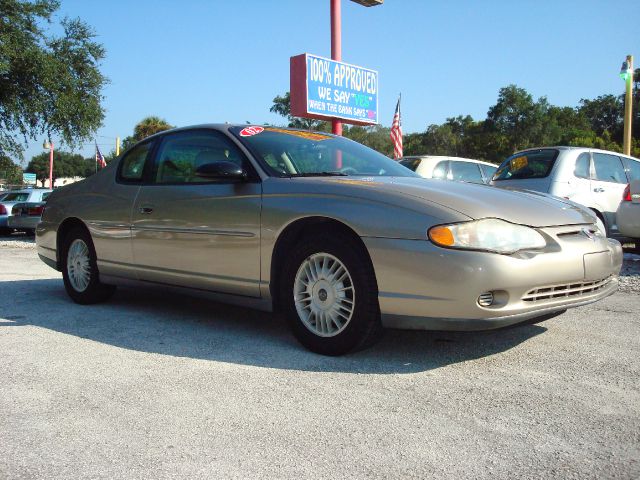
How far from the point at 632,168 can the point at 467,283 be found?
8.03 metres

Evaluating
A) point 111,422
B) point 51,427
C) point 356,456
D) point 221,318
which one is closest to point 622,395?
point 356,456

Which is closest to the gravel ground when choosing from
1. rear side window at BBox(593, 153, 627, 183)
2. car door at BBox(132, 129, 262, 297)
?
car door at BBox(132, 129, 262, 297)

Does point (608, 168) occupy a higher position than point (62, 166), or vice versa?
point (62, 166)

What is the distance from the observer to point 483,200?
350cm

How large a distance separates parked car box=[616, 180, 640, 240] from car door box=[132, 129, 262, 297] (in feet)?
19.1

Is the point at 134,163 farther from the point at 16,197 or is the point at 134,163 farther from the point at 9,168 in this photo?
the point at 9,168

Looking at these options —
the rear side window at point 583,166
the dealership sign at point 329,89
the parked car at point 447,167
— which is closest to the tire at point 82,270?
the parked car at point 447,167

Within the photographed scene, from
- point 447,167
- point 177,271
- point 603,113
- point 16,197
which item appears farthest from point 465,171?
point 603,113

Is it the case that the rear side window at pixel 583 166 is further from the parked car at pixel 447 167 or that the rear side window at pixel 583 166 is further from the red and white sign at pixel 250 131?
the red and white sign at pixel 250 131

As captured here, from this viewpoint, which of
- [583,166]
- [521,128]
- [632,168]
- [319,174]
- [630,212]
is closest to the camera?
[319,174]

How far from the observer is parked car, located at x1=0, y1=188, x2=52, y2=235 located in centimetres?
1802

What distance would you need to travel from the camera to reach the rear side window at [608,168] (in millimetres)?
9297

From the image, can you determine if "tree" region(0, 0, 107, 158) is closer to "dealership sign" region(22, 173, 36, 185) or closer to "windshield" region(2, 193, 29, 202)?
"windshield" region(2, 193, 29, 202)

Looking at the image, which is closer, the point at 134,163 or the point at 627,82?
the point at 134,163
